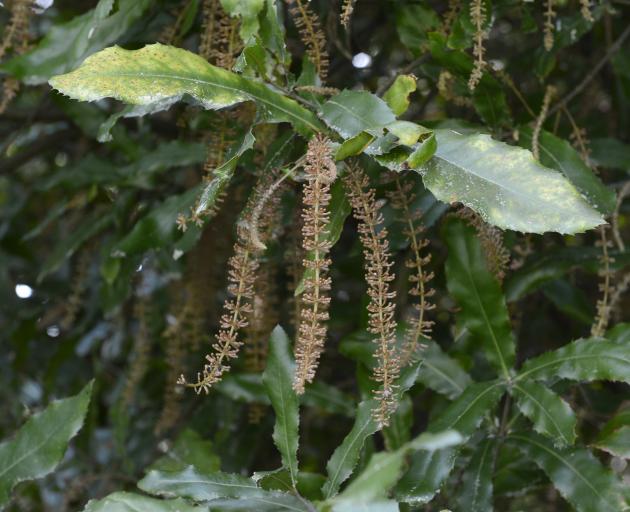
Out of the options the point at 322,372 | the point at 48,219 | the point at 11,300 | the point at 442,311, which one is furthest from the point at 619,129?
the point at 11,300

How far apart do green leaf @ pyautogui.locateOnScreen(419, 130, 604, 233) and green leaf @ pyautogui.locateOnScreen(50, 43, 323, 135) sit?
6.8 inches

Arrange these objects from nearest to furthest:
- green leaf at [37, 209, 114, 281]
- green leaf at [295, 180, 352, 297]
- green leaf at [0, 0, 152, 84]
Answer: green leaf at [295, 180, 352, 297]
green leaf at [0, 0, 152, 84]
green leaf at [37, 209, 114, 281]

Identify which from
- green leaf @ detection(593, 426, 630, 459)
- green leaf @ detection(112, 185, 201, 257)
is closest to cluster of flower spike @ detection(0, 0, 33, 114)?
green leaf @ detection(112, 185, 201, 257)

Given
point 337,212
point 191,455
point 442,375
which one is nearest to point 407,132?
point 337,212

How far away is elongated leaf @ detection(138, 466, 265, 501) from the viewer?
0.85 m

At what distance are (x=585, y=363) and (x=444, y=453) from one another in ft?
0.59

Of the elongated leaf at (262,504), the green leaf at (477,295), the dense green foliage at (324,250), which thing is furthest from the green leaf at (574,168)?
the elongated leaf at (262,504)

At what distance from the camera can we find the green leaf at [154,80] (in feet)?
2.45

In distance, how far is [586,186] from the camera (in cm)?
96

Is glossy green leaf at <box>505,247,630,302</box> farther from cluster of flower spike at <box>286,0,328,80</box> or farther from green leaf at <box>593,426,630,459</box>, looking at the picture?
cluster of flower spike at <box>286,0,328,80</box>

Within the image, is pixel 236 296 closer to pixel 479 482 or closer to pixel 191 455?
pixel 479 482

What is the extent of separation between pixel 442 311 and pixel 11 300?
33.5 inches

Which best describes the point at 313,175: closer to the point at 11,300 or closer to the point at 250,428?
the point at 250,428

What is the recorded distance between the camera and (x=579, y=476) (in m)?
0.94
